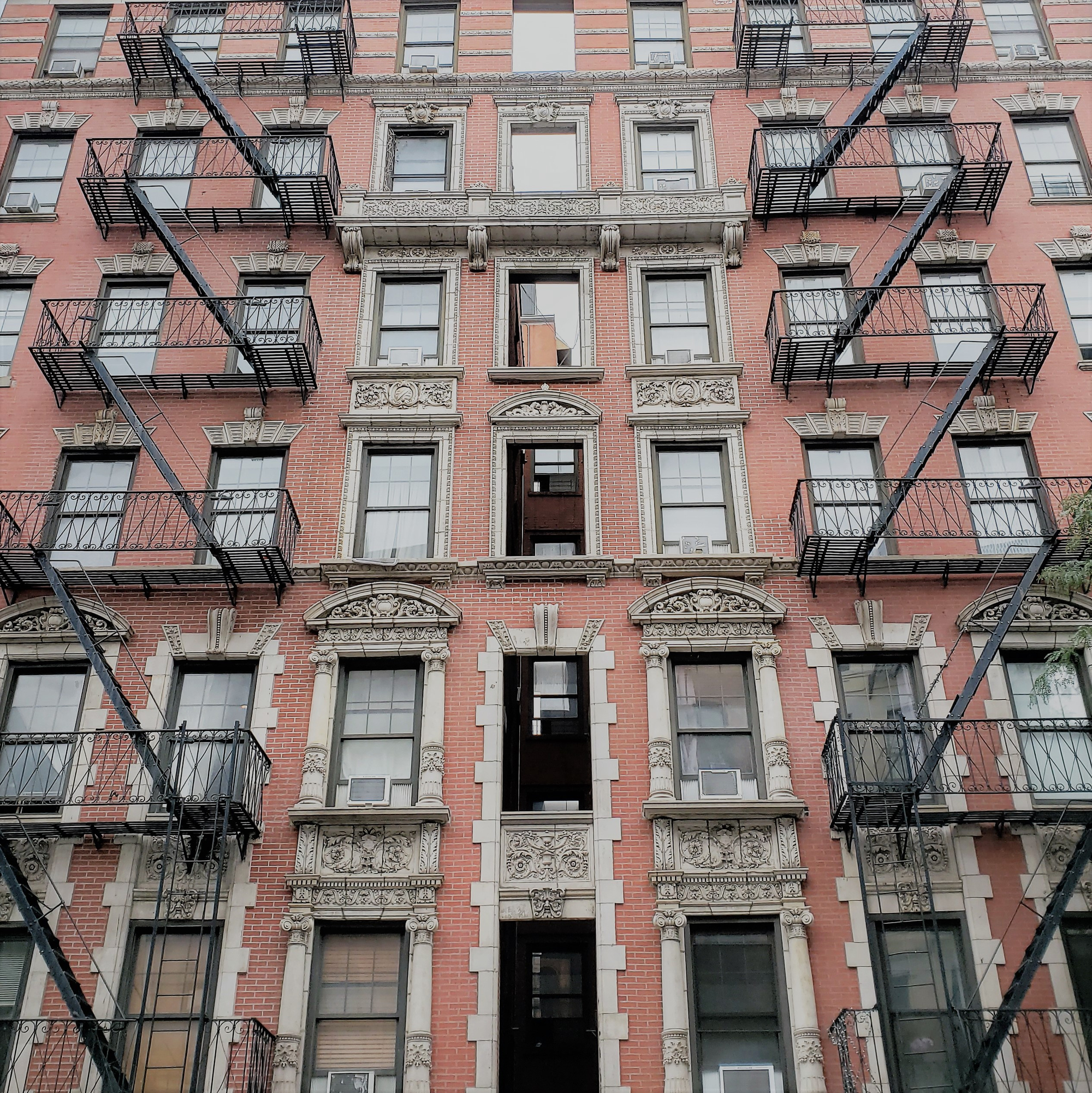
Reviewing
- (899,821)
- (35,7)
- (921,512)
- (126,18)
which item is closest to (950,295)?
(921,512)

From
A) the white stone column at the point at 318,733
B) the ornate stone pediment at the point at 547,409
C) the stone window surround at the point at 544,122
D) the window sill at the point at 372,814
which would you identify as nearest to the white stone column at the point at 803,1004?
the window sill at the point at 372,814

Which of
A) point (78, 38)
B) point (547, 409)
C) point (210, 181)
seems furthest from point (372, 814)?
point (78, 38)

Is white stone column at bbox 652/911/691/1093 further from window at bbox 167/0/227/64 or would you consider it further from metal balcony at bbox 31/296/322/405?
window at bbox 167/0/227/64

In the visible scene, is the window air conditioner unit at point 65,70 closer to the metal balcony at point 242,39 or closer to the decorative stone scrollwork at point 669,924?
the metal balcony at point 242,39

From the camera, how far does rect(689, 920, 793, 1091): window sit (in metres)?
13.9

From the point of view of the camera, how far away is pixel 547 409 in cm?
1881

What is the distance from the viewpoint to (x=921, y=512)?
57.9 ft

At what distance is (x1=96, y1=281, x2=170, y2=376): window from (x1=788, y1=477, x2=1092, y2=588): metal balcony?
Result: 10.7 metres

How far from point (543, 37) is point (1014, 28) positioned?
9.10m

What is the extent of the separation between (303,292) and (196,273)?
198 centimetres

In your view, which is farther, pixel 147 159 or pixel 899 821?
pixel 147 159

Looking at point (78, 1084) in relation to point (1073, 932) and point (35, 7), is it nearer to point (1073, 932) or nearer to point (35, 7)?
point (1073, 932)

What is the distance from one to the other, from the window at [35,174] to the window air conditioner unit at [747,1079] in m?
17.8

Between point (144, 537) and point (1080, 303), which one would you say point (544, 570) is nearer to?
point (144, 537)
